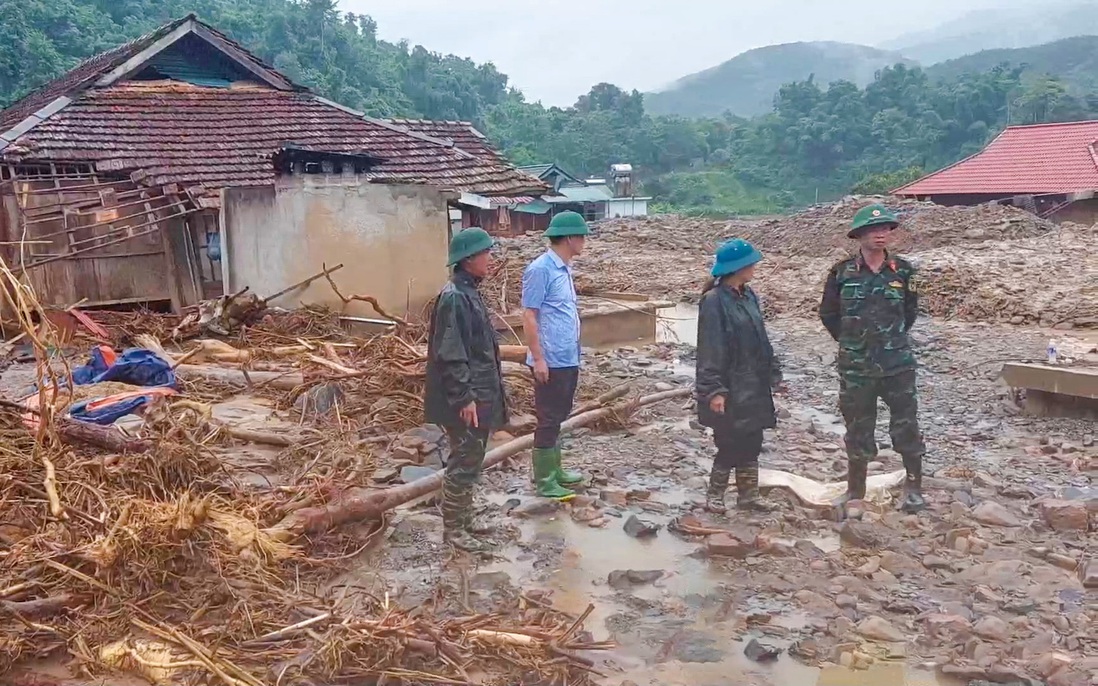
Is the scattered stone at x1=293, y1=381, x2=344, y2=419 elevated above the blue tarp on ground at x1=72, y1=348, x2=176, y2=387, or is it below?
below

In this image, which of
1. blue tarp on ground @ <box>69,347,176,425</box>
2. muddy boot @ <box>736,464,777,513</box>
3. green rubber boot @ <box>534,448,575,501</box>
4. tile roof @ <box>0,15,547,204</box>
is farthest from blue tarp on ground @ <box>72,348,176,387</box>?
tile roof @ <box>0,15,547,204</box>

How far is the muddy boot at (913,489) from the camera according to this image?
205 inches

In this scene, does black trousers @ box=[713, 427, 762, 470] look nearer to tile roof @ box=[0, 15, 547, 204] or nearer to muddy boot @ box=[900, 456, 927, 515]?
muddy boot @ box=[900, 456, 927, 515]

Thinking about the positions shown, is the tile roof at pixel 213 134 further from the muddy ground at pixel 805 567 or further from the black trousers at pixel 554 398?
the muddy ground at pixel 805 567

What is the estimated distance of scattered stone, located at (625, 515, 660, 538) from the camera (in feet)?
16.7

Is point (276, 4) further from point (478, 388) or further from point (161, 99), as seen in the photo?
point (478, 388)

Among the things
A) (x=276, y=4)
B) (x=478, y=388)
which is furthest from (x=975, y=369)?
(x=276, y=4)

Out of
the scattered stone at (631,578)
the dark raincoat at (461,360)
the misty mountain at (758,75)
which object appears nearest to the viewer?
the scattered stone at (631,578)

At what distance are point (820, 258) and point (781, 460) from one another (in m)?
16.0

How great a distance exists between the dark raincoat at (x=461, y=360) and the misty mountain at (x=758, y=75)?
126612 millimetres

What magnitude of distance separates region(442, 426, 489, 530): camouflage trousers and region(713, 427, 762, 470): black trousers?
4.42 ft

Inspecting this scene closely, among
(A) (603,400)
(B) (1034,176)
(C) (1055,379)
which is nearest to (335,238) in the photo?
(A) (603,400)

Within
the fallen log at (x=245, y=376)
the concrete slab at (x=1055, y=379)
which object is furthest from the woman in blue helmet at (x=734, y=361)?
the fallen log at (x=245, y=376)

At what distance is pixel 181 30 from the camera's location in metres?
15.5
